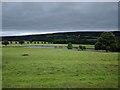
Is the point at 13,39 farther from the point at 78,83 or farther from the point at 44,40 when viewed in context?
the point at 78,83

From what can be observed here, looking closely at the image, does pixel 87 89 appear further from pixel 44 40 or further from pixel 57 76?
pixel 44 40

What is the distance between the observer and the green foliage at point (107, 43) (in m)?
88.7

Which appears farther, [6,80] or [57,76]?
[57,76]

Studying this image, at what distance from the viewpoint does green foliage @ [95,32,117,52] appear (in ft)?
291

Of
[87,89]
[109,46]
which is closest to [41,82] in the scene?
[87,89]

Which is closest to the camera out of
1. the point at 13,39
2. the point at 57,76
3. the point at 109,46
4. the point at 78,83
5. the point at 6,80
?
the point at 78,83

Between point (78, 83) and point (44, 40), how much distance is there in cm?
14928

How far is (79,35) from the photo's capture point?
150500mm

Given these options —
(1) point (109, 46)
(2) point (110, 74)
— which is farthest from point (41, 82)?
(1) point (109, 46)

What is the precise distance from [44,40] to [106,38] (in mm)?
85270

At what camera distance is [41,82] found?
26031 mm

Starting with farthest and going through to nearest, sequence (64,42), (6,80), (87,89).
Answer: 1. (64,42)
2. (6,80)
3. (87,89)

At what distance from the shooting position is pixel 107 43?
299ft

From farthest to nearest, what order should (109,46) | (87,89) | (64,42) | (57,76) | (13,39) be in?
(13,39) → (64,42) → (109,46) → (57,76) → (87,89)
